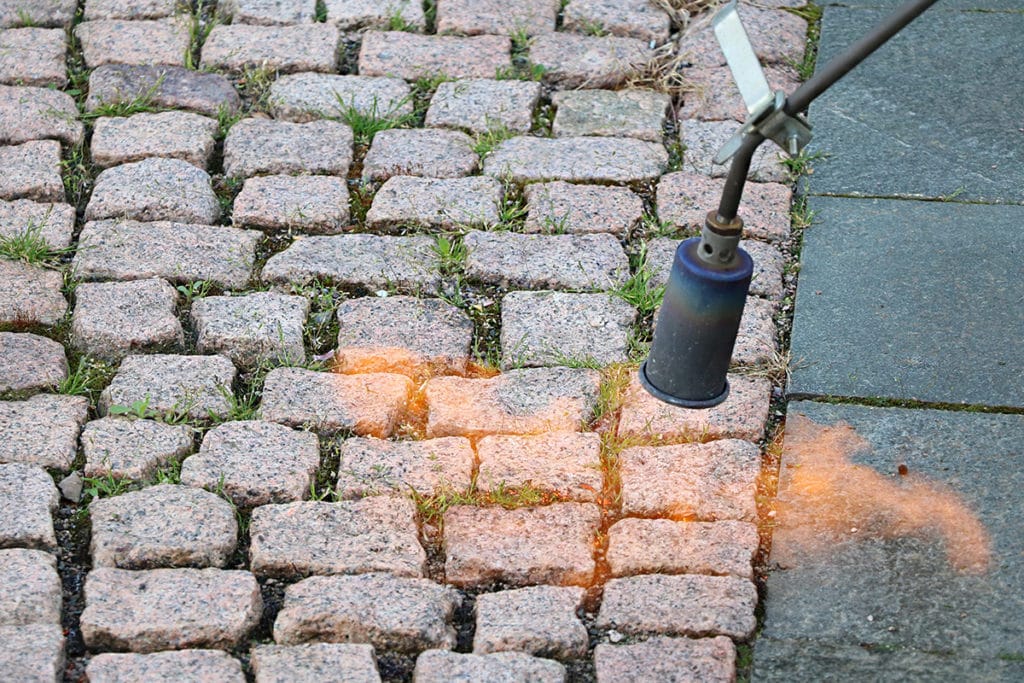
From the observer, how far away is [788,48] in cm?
425

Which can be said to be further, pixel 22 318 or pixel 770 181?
pixel 770 181

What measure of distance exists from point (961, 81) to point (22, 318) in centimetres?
278

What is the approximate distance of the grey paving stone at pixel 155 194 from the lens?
359cm

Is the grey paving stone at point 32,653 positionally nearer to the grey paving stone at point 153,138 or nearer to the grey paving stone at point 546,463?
the grey paving stone at point 546,463

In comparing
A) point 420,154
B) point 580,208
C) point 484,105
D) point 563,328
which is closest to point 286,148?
point 420,154

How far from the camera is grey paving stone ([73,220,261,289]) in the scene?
3.40 meters

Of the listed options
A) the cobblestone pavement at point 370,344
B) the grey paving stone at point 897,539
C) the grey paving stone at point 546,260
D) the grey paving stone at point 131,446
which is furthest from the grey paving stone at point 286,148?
the grey paving stone at point 897,539

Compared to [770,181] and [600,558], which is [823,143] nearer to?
[770,181]

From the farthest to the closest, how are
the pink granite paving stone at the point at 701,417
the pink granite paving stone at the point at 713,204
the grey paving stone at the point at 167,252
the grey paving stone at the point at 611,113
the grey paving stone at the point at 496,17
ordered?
the grey paving stone at the point at 496,17
the grey paving stone at the point at 611,113
the pink granite paving stone at the point at 713,204
the grey paving stone at the point at 167,252
the pink granite paving stone at the point at 701,417

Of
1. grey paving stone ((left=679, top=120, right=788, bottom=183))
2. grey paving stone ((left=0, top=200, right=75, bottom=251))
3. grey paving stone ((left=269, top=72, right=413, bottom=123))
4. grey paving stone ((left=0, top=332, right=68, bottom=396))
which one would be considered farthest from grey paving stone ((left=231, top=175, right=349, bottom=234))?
grey paving stone ((left=679, top=120, right=788, bottom=183))

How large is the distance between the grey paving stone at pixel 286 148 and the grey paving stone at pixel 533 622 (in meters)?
1.57

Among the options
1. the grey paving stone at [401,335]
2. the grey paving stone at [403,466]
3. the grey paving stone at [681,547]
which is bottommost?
the grey paving stone at [681,547]

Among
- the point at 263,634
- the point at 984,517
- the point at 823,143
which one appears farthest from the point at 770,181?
the point at 263,634

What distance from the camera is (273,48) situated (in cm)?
421
